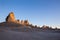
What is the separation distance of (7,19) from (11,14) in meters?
8.61

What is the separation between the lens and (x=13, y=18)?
530 feet

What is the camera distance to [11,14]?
16275 cm

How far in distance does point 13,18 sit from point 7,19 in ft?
24.6

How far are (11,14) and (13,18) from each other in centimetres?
560

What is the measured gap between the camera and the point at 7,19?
158 m
